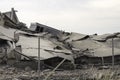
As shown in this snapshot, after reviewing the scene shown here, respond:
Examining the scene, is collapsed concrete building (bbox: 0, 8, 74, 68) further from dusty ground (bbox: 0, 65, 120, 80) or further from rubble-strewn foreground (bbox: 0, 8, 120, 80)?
dusty ground (bbox: 0, 65, 120, 80)

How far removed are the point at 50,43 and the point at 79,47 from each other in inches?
81.5

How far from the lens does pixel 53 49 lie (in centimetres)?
1678

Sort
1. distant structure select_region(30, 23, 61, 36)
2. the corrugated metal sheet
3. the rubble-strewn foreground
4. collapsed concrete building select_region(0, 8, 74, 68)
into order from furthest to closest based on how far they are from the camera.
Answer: distant structure select_region(30, 23, 61, 36)
the corrugated metal sheet
collapsed concrete building select_region(0, 8, 74, 68)
the rubble-strewn foreground

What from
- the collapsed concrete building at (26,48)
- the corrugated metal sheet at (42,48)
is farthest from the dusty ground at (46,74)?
the corrugated metal sheet at (42,48)

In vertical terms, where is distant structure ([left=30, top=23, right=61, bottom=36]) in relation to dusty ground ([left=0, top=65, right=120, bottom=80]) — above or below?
above

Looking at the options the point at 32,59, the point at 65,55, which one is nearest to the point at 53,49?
the point at 65,55

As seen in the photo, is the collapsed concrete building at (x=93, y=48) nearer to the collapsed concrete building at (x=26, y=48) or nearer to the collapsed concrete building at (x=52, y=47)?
the collapsed concrete building at (x=52, y=47)

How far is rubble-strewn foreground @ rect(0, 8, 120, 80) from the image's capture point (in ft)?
46.4

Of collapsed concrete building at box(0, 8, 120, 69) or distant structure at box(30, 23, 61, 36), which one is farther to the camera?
distant structure at box(30, 23, 61, 36)

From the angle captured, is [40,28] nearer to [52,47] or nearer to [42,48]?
[52,47]

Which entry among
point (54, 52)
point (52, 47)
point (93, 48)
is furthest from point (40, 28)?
point (54, 52)

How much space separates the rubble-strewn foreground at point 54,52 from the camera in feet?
46.4

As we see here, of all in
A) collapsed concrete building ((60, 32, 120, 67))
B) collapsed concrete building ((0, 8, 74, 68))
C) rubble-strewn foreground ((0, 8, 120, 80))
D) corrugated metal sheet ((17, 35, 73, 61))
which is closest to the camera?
rubble-strewn foreground ((0, 8, 120, 80))

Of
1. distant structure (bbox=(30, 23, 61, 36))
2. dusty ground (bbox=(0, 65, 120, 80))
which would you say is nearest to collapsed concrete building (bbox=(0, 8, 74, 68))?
dusty ground (bbox=(0, 65, 120, 80))
